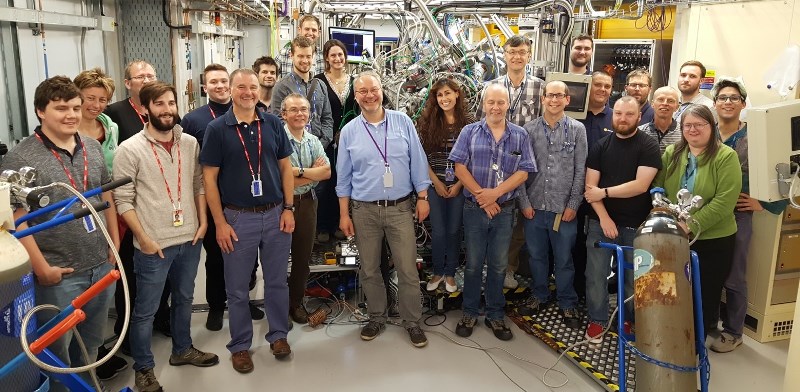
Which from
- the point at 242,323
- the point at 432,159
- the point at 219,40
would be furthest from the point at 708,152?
the point at 219,40

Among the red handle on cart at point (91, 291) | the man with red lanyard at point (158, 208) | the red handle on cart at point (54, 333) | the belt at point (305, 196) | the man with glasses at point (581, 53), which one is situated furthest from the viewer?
the man with glasses at point (581, 53)

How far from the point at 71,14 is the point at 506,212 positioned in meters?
3.73

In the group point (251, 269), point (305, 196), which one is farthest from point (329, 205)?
point (251, 269)

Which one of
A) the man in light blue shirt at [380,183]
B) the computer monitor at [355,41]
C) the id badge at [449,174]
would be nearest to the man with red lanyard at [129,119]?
the man in light blue shirt at [380,183]

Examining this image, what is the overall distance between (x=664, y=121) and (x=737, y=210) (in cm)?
70

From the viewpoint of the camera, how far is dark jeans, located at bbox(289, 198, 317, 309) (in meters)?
3.46

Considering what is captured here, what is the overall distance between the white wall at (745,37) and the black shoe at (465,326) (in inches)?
105

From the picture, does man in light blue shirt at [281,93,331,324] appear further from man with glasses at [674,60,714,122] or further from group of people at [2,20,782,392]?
man with glasses at [674,60,714,122]

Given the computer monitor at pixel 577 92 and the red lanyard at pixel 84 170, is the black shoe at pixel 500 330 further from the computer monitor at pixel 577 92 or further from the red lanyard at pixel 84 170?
the red lanyard at pixel 84 170

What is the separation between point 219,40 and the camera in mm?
8945

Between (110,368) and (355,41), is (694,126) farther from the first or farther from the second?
(355,41)

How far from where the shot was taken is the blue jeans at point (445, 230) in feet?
11.8

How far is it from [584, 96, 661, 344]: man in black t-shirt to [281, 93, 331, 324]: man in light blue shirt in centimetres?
163

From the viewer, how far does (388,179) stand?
3.23m
